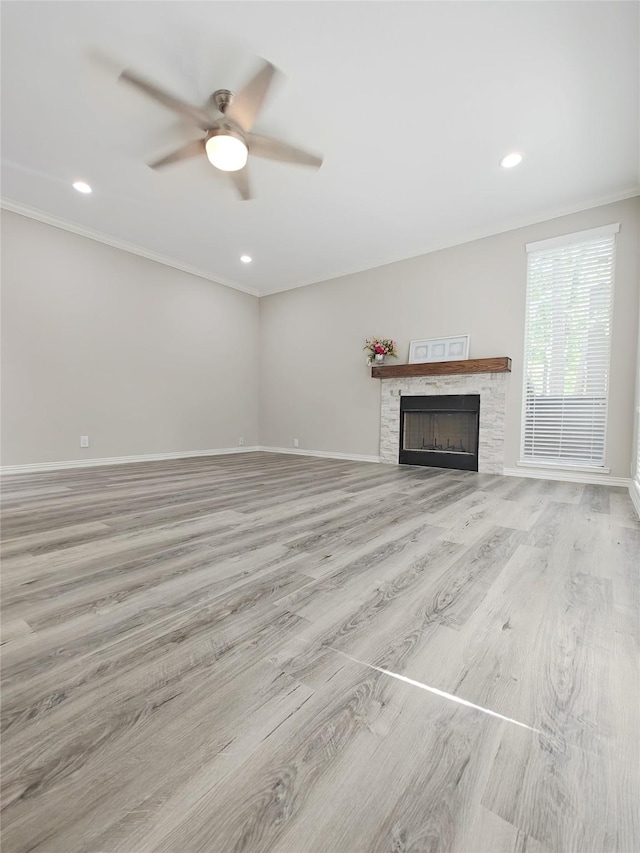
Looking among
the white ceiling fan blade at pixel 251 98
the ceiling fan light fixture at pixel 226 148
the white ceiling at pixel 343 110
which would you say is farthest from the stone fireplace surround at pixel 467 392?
the white ceiling fan blade at pixel 251 98

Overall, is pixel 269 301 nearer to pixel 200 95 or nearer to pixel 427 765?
pixel 200 95

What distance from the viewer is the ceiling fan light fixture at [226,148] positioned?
2439mm

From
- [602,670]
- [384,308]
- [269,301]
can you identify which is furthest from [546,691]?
[269,301]

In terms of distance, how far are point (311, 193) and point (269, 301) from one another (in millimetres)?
2877

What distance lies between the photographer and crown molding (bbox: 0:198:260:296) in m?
3.73

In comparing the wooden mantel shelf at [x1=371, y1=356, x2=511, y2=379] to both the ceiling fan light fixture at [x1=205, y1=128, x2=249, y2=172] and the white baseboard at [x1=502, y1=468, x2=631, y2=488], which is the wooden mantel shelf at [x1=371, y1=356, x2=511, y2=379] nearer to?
the white baseboard at [x1=502, y1=468, x2=631, y2=488]

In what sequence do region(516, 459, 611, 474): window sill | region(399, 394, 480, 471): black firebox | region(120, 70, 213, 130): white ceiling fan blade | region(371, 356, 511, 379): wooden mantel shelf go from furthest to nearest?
region(399, 394, 480, 471): black firebox < region(371, 356, 511, 379): wooden mantel shelf < region(516, 459, 611, 474): window sill < region(120, 70, 213, 130): white ceiling fan blade

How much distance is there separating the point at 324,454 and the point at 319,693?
4.77 meters

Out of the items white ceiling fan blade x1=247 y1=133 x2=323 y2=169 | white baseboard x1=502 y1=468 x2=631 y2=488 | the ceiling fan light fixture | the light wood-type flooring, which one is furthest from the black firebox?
the ceiling fan light fixture

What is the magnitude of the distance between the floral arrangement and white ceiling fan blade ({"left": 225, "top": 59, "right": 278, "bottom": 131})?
285cm

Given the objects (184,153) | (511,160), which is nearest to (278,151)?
(184,153)

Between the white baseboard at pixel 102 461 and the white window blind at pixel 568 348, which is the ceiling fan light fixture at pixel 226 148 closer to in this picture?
the white window blind at pixel 568 348

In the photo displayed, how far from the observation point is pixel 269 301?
6254 mm

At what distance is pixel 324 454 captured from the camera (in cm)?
559
